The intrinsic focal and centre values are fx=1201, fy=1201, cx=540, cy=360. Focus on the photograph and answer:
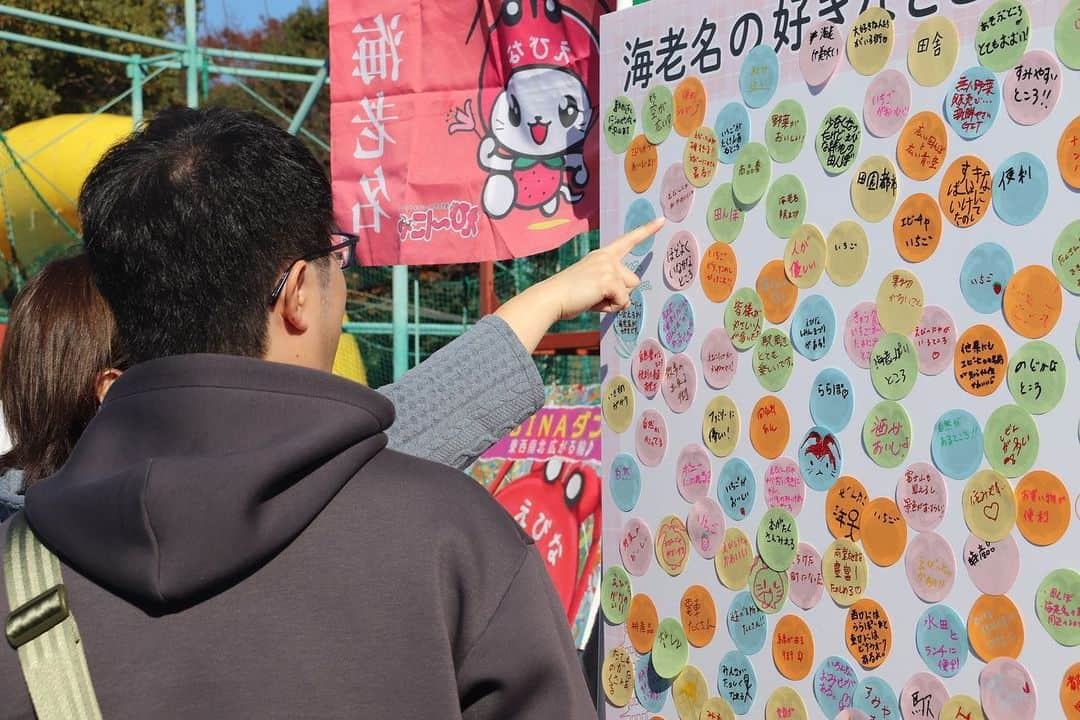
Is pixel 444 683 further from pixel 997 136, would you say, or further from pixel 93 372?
pixel 997 136

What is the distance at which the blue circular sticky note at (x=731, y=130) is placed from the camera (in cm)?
209

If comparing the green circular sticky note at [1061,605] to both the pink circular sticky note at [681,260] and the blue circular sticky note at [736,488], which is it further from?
the pink circular sticky note at [681,260]

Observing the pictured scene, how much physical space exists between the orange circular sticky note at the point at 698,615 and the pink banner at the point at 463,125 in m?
0.90

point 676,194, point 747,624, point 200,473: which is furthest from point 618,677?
point 200,473

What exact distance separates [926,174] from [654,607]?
0.94 m

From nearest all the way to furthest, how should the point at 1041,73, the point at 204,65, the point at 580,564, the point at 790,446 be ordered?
1. the point at 1041,73
2. the point at 790,446
3. the point at 580,564
4. the point at 204,65

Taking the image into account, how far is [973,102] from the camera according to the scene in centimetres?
173

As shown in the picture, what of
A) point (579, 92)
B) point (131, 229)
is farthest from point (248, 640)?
point (579, 92)

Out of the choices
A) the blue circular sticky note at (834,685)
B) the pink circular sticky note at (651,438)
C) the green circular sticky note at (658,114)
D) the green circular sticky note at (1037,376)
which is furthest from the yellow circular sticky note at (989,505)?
the green circular sticky note at (658,114)

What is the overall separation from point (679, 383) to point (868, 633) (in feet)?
1.88

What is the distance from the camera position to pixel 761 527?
2031mm

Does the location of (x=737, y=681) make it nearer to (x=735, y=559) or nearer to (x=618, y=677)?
(x=735, y=559)

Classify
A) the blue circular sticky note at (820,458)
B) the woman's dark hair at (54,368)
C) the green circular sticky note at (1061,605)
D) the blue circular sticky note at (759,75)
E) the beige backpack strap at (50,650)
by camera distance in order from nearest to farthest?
the beige backpack strap at (50,650), the green circular sticky note at (1061,605), the woman's dark hair at (54,368), the blue circular sticky note at (820,458), the blue circular sticky note at (759,75)

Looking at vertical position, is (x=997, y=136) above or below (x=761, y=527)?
above
